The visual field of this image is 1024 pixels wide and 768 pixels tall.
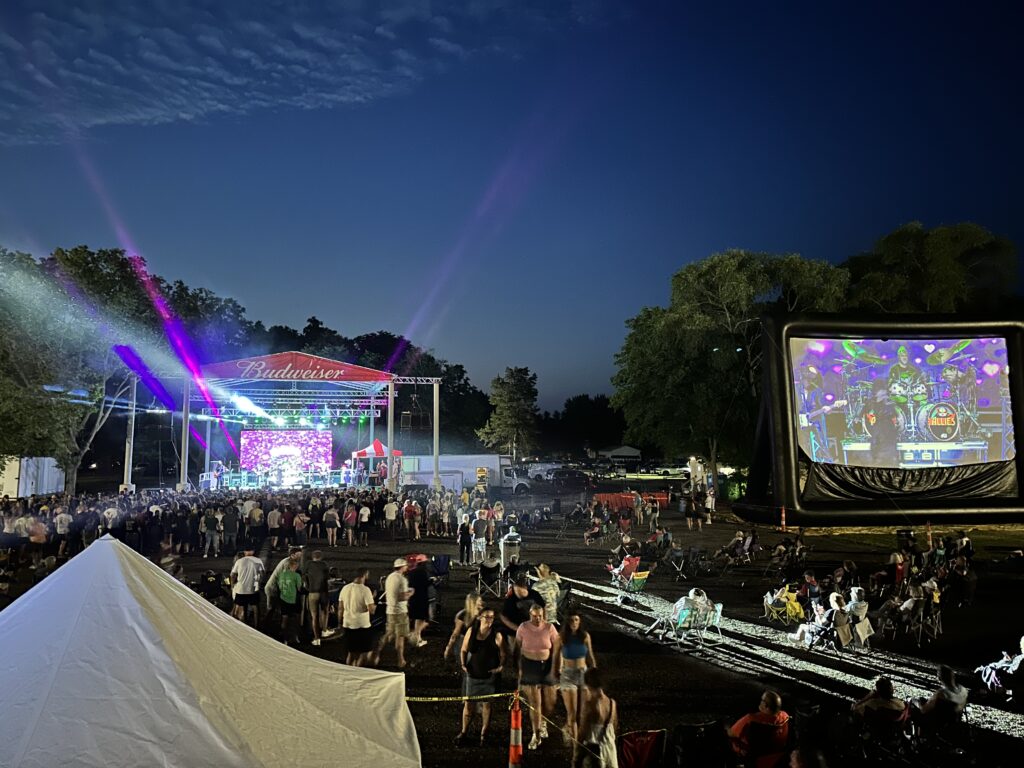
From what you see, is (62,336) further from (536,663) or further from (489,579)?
(536,663)

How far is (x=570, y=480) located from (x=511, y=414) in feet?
72.9

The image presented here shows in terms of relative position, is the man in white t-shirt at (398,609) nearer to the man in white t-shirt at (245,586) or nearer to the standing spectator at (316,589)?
the standing spectator at (316,589)

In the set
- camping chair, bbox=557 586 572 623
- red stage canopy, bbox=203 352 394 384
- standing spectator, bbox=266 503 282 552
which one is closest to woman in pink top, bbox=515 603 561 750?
camping chair, bbox=557 586 572 623

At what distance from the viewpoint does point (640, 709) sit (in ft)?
22.4

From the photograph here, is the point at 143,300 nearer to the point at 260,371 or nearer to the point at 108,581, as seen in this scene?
the point at 260,371

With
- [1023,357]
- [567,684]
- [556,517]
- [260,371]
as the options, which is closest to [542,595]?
[567,684]

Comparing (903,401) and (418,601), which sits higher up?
(903,401)

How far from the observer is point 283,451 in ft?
113

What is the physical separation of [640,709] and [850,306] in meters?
28.2

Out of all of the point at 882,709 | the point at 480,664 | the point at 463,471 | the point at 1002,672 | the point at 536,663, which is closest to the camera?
the point at 882,709

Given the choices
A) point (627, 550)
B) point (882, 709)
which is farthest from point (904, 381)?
point (882, 709)

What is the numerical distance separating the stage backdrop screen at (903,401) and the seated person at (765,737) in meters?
8.23

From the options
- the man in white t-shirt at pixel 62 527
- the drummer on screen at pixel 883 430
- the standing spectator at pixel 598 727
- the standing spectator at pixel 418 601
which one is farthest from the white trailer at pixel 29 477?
the drummer on screen at pixel 883 430

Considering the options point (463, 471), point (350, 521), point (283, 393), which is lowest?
point (350, 521)
